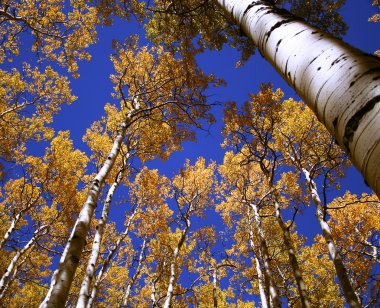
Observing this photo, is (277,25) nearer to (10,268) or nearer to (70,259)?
(70,259)

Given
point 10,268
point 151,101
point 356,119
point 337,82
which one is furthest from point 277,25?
point 10,268

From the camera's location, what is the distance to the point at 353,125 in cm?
74

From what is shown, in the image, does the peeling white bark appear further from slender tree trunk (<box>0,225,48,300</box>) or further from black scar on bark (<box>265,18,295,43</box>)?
slender tree trunk (<box>0,225,48,300</box>)

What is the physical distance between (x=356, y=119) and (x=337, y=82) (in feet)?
0.65

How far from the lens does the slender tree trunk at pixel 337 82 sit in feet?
2.27

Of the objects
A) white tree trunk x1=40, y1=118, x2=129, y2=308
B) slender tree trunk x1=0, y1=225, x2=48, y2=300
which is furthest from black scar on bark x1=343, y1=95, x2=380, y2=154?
slender tree trunk x1=0, y1=225, x2=48, y2=300

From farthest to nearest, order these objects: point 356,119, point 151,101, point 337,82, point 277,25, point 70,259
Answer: point 151,101 < point 70,259 < point 277,25 < point 337,82 < point 356,119

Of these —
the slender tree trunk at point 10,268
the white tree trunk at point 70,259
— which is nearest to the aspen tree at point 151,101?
the white tree trunk at point 70,259

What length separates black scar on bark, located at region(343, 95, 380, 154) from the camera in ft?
2.31

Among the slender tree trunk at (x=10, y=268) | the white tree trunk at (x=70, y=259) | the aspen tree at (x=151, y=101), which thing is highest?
the aspen tree at (x=151, y=101)

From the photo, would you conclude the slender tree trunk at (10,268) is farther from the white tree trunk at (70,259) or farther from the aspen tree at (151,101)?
the white tree trunk at (70,259)

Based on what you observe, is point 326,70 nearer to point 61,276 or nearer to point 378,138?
point 378,138

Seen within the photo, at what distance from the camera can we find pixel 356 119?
28.7 inches

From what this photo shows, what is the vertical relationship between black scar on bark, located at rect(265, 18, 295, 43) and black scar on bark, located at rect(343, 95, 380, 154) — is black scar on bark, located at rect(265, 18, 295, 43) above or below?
above
